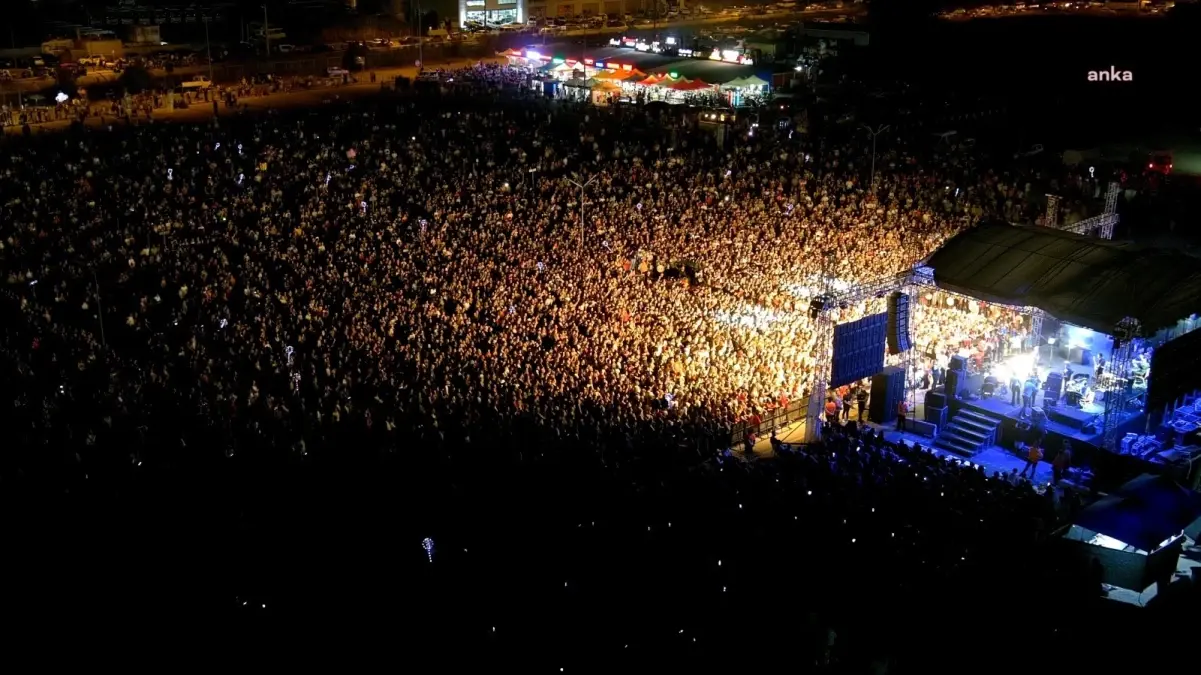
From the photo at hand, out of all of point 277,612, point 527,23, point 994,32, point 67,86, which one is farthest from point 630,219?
point 994,32

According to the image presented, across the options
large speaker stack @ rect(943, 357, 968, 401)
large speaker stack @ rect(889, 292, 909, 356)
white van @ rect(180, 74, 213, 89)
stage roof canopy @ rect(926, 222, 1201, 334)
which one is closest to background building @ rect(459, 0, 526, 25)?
white van @ rect(180, 74, 213, 89)

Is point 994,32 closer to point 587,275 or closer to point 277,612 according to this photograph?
point 587,275

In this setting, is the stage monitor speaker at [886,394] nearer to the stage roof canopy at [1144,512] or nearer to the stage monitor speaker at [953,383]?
the stage monitor speaker at [953,383]

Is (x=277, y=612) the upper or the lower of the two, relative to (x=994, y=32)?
lower

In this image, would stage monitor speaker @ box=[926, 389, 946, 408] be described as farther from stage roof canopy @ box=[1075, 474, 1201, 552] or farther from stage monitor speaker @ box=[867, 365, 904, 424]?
stage roof canopy @ box=[1075, 474, 1201, 552]

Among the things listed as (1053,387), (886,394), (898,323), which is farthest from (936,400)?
(1053,387)

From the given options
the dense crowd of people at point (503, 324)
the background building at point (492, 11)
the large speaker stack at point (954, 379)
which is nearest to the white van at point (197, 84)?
the dense crowd of people at point (503, 324)

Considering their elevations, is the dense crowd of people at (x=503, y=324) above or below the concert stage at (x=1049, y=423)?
above
